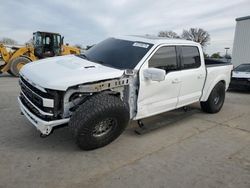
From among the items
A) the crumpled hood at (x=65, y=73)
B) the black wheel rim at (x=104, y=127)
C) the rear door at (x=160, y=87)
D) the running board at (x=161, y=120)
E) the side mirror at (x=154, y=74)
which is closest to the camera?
the crumpled hood at (x=65, y=73)

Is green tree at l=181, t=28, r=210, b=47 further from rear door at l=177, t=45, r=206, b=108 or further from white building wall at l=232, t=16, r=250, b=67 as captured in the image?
rear door at l=177, t=45, r=206, b=108

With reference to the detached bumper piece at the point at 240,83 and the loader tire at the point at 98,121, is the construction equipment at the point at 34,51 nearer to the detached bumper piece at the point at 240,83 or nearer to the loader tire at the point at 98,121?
the detached bumper piece at the point at 240,83

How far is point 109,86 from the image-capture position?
4.18 m

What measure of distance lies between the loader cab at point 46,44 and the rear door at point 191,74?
12833 mm

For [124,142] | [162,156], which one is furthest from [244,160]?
[124,142]

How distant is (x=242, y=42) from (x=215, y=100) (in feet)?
55.4

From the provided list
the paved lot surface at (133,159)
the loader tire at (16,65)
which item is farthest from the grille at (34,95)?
the loader tire at (16,65)

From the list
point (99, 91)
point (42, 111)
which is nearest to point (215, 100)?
point (99, 91)

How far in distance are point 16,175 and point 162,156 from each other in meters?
2.12

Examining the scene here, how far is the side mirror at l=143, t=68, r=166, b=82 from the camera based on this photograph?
4.36 metres

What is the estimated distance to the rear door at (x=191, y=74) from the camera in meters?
5.48

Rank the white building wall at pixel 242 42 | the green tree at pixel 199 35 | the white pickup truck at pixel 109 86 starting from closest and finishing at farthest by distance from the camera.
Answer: the white pickup truck at pixel 109 86 < the white building wall at pixel 242 42 < the green tree at pixel 199 35

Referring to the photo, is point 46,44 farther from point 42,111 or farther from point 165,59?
point 42,111

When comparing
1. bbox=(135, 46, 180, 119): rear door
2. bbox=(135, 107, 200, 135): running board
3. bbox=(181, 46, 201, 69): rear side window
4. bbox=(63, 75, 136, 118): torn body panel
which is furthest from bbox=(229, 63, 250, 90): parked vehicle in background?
bbox=(63, 75, 136, 118): torn body panel
